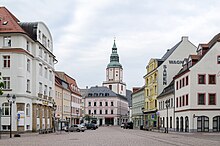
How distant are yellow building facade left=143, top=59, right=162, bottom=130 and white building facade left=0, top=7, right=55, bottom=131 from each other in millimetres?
28629

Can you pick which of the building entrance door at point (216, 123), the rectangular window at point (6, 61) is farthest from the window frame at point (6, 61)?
the building entrance door at point (216, 123)

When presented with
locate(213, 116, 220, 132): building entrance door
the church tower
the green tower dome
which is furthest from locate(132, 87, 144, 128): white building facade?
the green tower dome

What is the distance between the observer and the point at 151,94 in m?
92.8

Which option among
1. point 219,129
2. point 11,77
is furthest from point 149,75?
point 11,77

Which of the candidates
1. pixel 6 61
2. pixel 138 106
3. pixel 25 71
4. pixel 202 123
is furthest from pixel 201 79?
pixel 138 106

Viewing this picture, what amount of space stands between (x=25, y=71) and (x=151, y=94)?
43.3 m

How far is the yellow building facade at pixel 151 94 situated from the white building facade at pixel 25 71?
93.9 feet

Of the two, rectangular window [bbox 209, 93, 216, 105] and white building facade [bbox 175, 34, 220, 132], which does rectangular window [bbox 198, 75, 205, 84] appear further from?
rectangular window [bbox 209, 93, 216, 105]

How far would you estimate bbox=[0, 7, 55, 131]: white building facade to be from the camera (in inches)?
2116

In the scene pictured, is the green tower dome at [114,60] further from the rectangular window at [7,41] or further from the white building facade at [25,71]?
the rectangular window at [7,41]

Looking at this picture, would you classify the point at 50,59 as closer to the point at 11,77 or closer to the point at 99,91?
the point at 11,77

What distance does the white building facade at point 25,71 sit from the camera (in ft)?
176

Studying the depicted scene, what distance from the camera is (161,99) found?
82438 mm

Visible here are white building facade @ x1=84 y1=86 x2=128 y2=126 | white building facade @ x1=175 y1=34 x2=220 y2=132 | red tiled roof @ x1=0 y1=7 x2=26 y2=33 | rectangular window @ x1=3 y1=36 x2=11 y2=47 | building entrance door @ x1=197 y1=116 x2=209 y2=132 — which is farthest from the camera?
white building facade @ x1=84 y1=86 x2=128 y2=126
